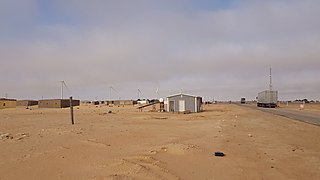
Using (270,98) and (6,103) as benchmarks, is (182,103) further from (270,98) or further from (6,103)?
(6,103)

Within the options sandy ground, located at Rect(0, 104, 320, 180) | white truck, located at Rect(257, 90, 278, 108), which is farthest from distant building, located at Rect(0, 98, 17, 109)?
sandy ground, located at Rect(0, 104, 320, 180)

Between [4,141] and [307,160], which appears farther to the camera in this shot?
[4,141]

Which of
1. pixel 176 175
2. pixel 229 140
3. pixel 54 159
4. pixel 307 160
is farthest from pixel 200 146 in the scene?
pixel 54 159

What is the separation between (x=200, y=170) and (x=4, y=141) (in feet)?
30.3

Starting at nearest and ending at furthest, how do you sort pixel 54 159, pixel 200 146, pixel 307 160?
pixel 54 159 → pixel 307 160 → pixel 200 146

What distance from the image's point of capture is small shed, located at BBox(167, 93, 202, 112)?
55575 millimetres

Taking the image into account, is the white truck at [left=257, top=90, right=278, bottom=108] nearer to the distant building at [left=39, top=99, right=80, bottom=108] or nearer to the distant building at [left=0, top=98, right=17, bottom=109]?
the distant building at [left=39, top=99, right=80, bottom=108]

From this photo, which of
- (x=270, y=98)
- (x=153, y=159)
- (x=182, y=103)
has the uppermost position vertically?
(x=270, y=98)

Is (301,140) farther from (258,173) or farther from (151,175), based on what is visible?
(151,175)

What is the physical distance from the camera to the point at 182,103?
5591cm

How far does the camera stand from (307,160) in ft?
40.0

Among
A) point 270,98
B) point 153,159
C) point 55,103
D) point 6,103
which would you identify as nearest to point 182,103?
point 270,98

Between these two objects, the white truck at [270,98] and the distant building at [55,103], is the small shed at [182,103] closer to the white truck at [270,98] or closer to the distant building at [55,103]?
the white truck at [270,98]

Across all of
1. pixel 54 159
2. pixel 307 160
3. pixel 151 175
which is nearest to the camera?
pixel 151 175
